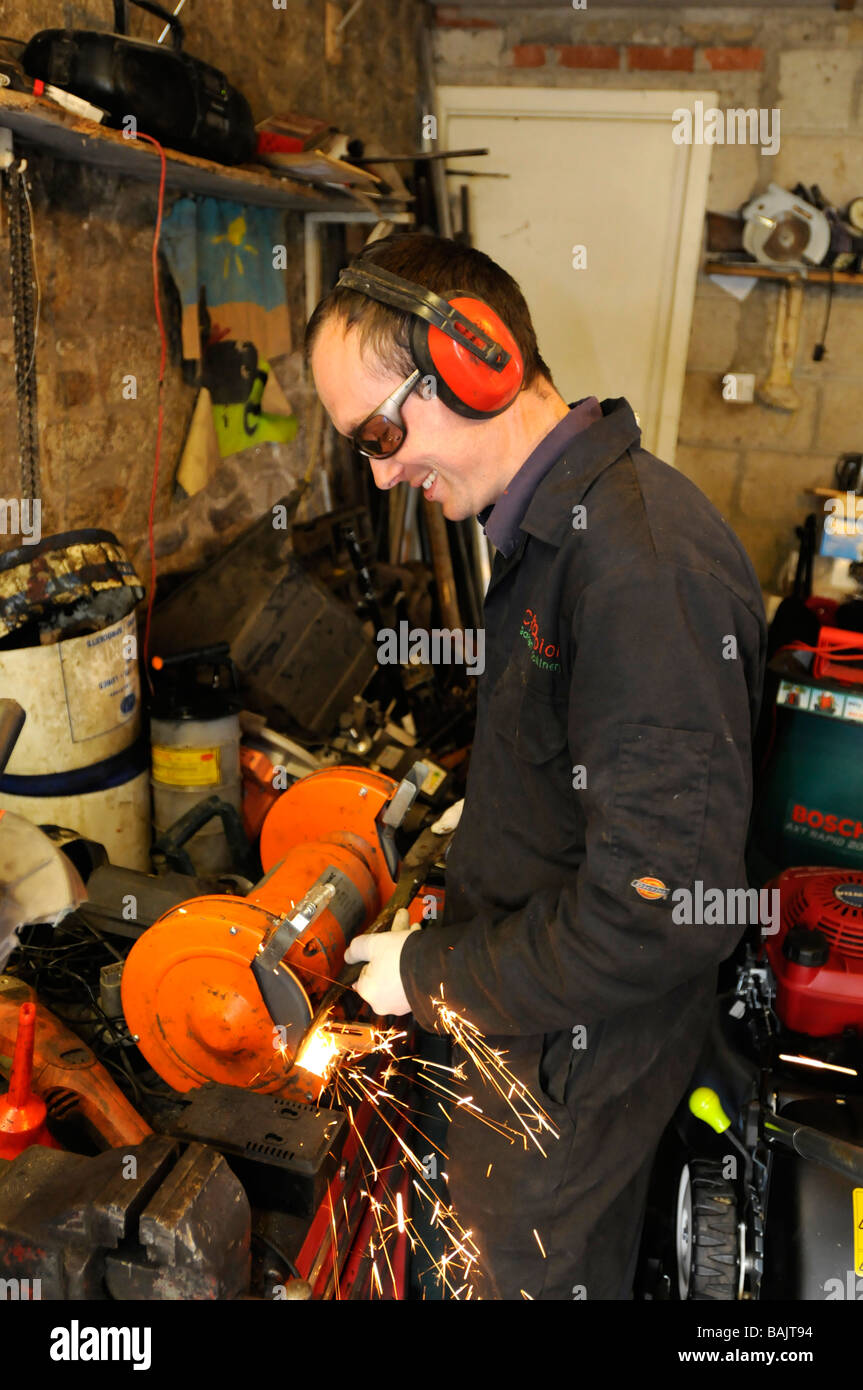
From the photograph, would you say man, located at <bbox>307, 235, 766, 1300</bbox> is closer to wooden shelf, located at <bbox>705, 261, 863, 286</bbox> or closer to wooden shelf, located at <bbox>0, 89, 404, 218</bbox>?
wooden shelf, located at <bbox>0, 89, 404, 218</bbox>

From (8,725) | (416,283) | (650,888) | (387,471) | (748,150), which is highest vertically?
(748,150)

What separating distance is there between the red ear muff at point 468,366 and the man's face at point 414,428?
1.6 inches

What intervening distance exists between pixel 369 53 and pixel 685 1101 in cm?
456

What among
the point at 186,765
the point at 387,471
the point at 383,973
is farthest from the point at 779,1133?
the point at 186,765

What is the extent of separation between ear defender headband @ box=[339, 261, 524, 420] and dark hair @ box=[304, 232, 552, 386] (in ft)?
0.06

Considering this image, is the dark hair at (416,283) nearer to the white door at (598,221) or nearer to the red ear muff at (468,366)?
the red ear muff at (468,366)

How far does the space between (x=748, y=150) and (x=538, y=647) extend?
4337mm

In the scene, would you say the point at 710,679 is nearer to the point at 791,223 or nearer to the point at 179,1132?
the point at 179,1132

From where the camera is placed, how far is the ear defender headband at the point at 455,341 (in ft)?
4.35

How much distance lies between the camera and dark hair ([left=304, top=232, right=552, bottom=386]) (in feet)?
4.49

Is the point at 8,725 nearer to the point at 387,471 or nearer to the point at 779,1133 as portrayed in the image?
the point at 387,471

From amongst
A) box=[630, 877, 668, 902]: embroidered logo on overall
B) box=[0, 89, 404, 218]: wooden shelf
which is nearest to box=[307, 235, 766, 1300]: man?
box=[630, 877, 668, 902]: embroidered logo on overall

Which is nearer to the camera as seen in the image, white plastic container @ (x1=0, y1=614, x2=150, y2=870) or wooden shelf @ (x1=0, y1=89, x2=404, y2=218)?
wooden shelf @ (x1=0, y1=89, x2=404, y2=218)

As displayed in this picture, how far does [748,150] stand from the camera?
465 centimetres
